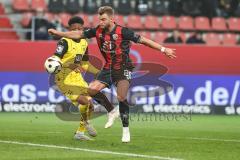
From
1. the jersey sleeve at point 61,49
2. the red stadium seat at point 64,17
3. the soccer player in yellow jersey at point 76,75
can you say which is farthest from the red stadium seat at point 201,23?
the jersey sleeve at point 61,49

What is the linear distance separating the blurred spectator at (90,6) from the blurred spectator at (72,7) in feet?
0.88

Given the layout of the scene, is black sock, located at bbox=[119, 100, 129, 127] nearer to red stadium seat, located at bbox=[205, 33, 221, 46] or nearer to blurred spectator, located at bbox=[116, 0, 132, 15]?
red stadium seat, located at bbox=[205, 33, 221, 46]

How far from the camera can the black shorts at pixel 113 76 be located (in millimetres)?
13016

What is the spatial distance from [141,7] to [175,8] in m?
1.31

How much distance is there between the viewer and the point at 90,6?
27.5 meters

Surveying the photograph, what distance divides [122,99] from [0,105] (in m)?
9.39

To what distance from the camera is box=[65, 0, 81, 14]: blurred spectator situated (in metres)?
27.3

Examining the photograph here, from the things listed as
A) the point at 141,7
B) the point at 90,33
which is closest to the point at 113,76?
the point at 90,33

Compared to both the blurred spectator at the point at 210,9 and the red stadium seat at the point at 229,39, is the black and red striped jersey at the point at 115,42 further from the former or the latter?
the blurred spectator at the point at 210,9

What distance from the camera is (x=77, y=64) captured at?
1379cm

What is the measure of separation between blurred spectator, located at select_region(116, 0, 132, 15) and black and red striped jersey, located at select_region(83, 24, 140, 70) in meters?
15.1

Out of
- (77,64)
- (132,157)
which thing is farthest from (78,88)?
(132,157)

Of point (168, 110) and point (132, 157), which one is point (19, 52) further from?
point (132, 157)

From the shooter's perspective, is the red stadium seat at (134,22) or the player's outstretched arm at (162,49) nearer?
the player's outstretched arm at (162,49)
